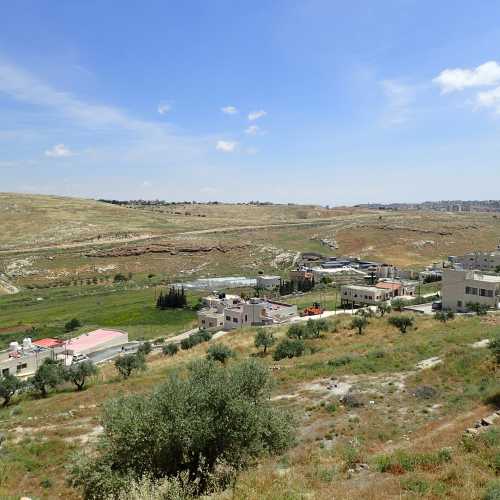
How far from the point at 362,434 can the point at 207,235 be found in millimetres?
126017

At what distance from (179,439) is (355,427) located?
8887 mm

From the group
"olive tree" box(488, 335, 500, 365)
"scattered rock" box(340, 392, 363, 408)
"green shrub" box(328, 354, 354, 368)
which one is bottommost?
"green shrub" box(328, 354, 354, 368)

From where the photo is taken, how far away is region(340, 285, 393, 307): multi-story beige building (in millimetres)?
70625

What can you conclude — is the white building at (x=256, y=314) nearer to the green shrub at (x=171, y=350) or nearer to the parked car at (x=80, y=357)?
the green shrub at (x=171, y=350)

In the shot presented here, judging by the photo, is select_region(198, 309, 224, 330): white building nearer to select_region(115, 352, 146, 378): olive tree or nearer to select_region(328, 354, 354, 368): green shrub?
select_region(115, 352, 146, 378): olive tree

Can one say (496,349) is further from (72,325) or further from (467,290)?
(72,325)

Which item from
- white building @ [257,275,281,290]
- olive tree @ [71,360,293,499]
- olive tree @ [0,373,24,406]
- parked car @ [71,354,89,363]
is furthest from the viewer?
white building @ [257,275,281,290]

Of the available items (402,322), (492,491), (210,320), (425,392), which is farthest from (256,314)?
(492,491)

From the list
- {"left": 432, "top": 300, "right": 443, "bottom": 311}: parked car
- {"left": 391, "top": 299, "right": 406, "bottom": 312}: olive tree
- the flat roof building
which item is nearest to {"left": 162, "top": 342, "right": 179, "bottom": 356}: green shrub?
the flat roof building

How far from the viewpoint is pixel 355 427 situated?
19109mm

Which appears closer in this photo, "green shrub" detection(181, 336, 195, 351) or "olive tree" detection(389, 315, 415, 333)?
"olive tree" detection(389, 315, 415, 333)

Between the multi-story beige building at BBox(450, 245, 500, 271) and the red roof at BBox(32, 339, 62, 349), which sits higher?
the multi-story beige building at BBox(450, 245, 500, 271)

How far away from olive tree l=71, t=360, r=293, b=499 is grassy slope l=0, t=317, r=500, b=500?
1078 millimetres

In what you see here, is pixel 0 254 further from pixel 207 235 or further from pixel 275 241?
pixel 275 241
